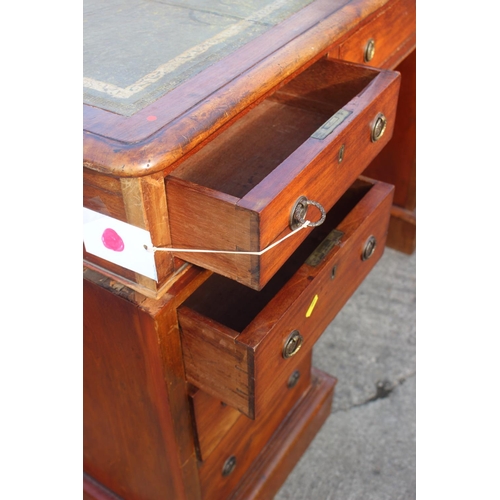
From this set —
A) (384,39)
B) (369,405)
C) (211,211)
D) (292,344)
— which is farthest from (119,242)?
(369,405)

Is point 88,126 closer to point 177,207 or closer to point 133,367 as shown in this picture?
point 177,207

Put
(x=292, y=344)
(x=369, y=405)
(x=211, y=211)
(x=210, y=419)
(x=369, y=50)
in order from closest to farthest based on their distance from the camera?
(x=211, y=211)
(x=292, y=344)
(x=210, y=419)
(x=369, y=50)
(x=369, y=405)

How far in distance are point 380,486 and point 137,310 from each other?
2.37 ft

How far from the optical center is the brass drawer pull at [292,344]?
Result: 69cm

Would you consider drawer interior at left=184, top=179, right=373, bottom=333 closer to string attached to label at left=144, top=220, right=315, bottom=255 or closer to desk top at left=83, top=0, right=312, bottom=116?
string attached to label at left=144, top=220, right=315, bottom=255

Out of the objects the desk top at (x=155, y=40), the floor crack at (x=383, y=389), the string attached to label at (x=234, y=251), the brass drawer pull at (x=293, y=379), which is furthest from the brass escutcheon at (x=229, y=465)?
the desk top at (x=155, y=40)

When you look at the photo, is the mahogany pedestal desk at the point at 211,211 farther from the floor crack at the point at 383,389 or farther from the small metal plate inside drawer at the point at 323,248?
the floor crack at the point at 383,389

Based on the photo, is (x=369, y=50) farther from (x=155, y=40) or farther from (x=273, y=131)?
(x=155, y=40)

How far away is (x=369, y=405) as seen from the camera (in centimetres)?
126

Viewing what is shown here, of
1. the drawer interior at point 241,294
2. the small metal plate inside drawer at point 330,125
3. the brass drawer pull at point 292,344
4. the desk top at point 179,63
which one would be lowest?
the drawer interior at point 241,294

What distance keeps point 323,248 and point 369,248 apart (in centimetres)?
14

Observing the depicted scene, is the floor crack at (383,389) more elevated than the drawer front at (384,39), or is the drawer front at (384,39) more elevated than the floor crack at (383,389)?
the drawer front at (384,39)

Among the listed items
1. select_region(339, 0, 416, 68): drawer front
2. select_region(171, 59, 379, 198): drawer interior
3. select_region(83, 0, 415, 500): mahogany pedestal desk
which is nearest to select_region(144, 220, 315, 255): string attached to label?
select_region(83, 0, 415, 500): mahogany pedestal desk

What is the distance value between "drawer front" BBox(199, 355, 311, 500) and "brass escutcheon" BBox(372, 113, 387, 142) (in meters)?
0.34
